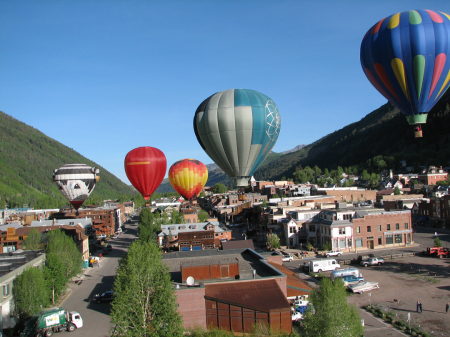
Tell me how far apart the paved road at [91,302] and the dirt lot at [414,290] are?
16.5 m

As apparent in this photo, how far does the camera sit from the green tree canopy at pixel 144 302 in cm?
1777

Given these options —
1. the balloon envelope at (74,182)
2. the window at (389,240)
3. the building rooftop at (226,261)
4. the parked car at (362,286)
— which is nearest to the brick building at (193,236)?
the balloon envelope at (74,182)

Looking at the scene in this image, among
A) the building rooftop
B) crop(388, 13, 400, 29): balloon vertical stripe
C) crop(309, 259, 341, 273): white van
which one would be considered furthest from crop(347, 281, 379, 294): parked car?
crop(388, 13, 400, 29): balloon vertical stripe

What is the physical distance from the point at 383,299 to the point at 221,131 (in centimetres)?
1777

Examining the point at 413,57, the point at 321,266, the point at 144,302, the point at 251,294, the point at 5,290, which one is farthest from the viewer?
the point at 321,266

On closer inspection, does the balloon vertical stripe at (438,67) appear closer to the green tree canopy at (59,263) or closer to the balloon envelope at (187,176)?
the green tree canopy at (59,263)

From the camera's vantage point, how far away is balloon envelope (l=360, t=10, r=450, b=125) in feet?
102

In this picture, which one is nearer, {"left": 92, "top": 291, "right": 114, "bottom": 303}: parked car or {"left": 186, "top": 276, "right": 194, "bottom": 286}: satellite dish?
{"left": 186, "top": 276, "right": 194, "bottom": 286}: satellite dish

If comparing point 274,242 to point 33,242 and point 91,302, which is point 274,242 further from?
point 33,242

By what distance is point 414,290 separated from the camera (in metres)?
29.9

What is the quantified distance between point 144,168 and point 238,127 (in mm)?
22004

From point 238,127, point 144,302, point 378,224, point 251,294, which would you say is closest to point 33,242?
point 238,127

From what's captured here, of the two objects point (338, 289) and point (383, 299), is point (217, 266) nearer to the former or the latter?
point (338, 289)

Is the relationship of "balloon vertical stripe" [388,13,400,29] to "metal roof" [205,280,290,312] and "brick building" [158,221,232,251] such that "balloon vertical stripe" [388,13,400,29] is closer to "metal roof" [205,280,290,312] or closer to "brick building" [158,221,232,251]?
"metal roof" [205,280,290,312]
